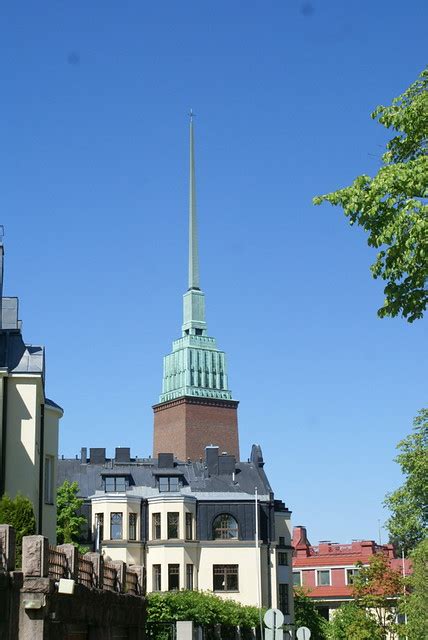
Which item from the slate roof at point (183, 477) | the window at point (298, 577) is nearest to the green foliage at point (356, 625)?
the slate roof at point (183, 477)

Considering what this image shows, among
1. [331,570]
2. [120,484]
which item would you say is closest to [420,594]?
[120,484]

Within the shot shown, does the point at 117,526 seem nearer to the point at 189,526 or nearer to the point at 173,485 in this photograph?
the point at 189,526

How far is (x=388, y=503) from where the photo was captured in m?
56.2

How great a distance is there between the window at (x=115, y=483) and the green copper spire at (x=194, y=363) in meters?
42.6

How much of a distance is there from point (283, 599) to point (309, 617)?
14724 millimetres

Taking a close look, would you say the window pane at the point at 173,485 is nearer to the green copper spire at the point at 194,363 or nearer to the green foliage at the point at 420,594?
the green foliage at the point at 420,594

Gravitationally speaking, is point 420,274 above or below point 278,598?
above

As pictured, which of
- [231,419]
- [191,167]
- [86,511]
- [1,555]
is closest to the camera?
[1,555]

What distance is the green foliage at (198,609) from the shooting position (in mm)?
56156

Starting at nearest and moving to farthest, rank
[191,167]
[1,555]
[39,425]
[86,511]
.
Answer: [1,555]
[39,425]
[86,511]
[191,167]

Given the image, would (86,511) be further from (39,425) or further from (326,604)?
(39,425)

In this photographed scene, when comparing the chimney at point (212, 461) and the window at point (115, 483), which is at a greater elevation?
the chimney at point (212, 461)

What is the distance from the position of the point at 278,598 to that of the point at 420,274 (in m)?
53.3

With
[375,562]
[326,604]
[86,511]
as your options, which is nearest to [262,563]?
[375,562]
